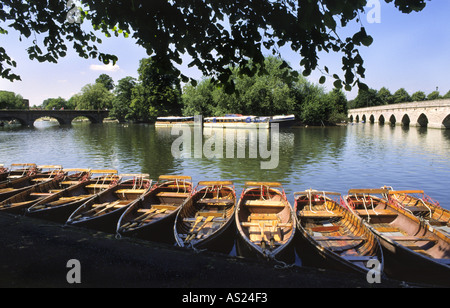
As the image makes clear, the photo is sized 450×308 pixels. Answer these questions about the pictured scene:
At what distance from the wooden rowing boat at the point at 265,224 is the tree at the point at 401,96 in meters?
133

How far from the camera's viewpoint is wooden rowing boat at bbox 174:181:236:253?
26.4ft

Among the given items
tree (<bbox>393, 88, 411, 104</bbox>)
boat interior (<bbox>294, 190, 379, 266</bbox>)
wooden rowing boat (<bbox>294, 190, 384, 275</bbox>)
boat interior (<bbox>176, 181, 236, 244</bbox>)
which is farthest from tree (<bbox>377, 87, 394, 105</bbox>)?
boat interior (<bbox>176, 181, 236, 244</bbox>)

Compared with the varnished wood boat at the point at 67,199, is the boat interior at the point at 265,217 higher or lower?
lower

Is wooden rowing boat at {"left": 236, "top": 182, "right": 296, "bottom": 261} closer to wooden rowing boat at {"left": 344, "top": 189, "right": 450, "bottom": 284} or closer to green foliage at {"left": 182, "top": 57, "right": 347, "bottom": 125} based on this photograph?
wooden rowing boat at {"left": 344, "top": 189, "right": 450, "bottom": 284}

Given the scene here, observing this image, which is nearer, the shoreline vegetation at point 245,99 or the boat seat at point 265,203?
the boat seat at point 265,203

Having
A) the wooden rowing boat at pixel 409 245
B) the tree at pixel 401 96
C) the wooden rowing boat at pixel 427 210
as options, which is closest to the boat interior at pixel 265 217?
the wooden rowing boat at pixel 409 245

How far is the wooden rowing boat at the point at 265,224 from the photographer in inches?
282

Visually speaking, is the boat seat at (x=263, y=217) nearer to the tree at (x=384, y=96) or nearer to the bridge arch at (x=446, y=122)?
the bridge arch at (x=446, y=122)

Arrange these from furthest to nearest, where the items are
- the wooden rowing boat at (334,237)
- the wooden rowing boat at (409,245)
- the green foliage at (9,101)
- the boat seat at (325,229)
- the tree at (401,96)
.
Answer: the tree at (401,96) < the green foliage at (9,101) < the boat seat at (325,229) < the wooden rowing boat at (334,237) < the wooden rowing boat at (409,245)

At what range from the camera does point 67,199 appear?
11812 millimetres

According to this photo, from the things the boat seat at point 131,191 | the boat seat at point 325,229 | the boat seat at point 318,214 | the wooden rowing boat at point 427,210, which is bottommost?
the boat seat at point 325,229

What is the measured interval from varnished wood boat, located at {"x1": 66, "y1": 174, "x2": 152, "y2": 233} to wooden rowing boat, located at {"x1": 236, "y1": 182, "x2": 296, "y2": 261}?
462cm

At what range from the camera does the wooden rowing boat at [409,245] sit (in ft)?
21.6

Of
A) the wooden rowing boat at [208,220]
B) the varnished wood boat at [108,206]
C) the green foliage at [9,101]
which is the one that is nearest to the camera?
the wooden rowing boat at [208,220]
